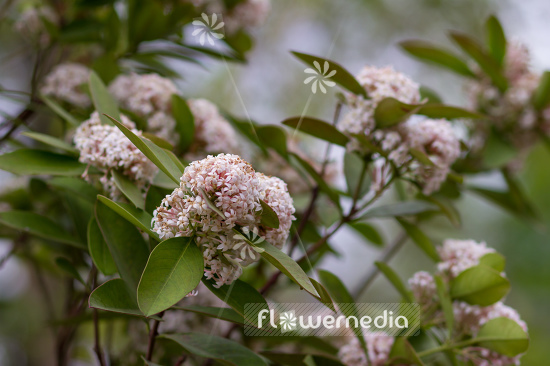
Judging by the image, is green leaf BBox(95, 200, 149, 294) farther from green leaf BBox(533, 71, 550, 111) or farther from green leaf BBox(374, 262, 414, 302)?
green leaf BBox(533, 71, 550, 111)

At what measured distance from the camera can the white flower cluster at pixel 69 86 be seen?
0.99m

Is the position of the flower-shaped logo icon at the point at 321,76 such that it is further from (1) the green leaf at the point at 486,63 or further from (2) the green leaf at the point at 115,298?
(1) the green leaf at the point at 486,63

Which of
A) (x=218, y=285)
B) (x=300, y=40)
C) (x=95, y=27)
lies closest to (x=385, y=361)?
(x=218, y=285)

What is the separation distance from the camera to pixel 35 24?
3.72ft

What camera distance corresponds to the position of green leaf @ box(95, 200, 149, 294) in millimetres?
627

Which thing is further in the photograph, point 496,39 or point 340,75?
point 496,39

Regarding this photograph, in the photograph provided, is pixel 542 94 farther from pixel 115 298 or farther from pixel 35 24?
pixel 35 24

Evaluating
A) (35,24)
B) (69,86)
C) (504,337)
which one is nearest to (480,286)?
(504,337)

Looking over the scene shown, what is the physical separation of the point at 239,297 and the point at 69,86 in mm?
656

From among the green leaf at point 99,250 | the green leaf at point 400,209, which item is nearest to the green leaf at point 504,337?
the green leaf at point 400,209

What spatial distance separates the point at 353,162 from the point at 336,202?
0.10m

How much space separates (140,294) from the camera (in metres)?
0.50

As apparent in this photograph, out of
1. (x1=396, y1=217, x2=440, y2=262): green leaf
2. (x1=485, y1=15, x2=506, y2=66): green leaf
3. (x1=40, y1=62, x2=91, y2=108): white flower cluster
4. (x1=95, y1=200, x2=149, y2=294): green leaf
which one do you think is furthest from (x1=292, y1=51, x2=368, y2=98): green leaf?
(x1=485, y1=15, x2=506, y2=66): green leaf

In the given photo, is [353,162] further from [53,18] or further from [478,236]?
[478,236]
